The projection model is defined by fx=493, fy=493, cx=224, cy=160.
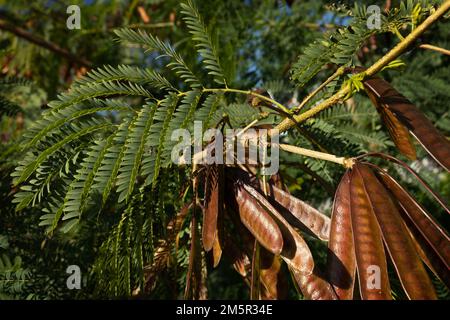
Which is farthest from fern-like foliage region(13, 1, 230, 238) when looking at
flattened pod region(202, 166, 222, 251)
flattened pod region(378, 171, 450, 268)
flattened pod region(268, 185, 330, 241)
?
flattened pod region(378, 171, 450, 268)

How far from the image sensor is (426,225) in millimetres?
659

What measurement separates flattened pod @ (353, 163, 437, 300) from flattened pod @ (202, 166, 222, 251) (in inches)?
8.7

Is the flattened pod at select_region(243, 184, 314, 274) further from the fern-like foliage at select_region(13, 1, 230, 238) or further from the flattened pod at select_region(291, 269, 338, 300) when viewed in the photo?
the fern-like foliage at select_region(13, 1, 230, 238)

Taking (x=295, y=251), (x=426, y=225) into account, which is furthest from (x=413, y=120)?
(x=295, y=251)

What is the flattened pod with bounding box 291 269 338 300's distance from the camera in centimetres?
67

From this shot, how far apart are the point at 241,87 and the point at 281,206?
968 millimetres

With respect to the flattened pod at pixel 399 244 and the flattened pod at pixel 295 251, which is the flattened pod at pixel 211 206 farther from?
the flattened pod at pixel 399 244

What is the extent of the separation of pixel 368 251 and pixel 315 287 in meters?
0.10

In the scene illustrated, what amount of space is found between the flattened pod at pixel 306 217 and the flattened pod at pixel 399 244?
100 millimetres

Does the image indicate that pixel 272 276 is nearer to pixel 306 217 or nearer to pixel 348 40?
pixel 306 217

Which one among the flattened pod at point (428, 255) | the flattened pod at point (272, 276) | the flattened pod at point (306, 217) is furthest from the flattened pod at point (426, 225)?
the flattened pod at point (272, 276)

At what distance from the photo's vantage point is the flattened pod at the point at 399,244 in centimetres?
60

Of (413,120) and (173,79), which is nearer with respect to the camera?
(413,120)
